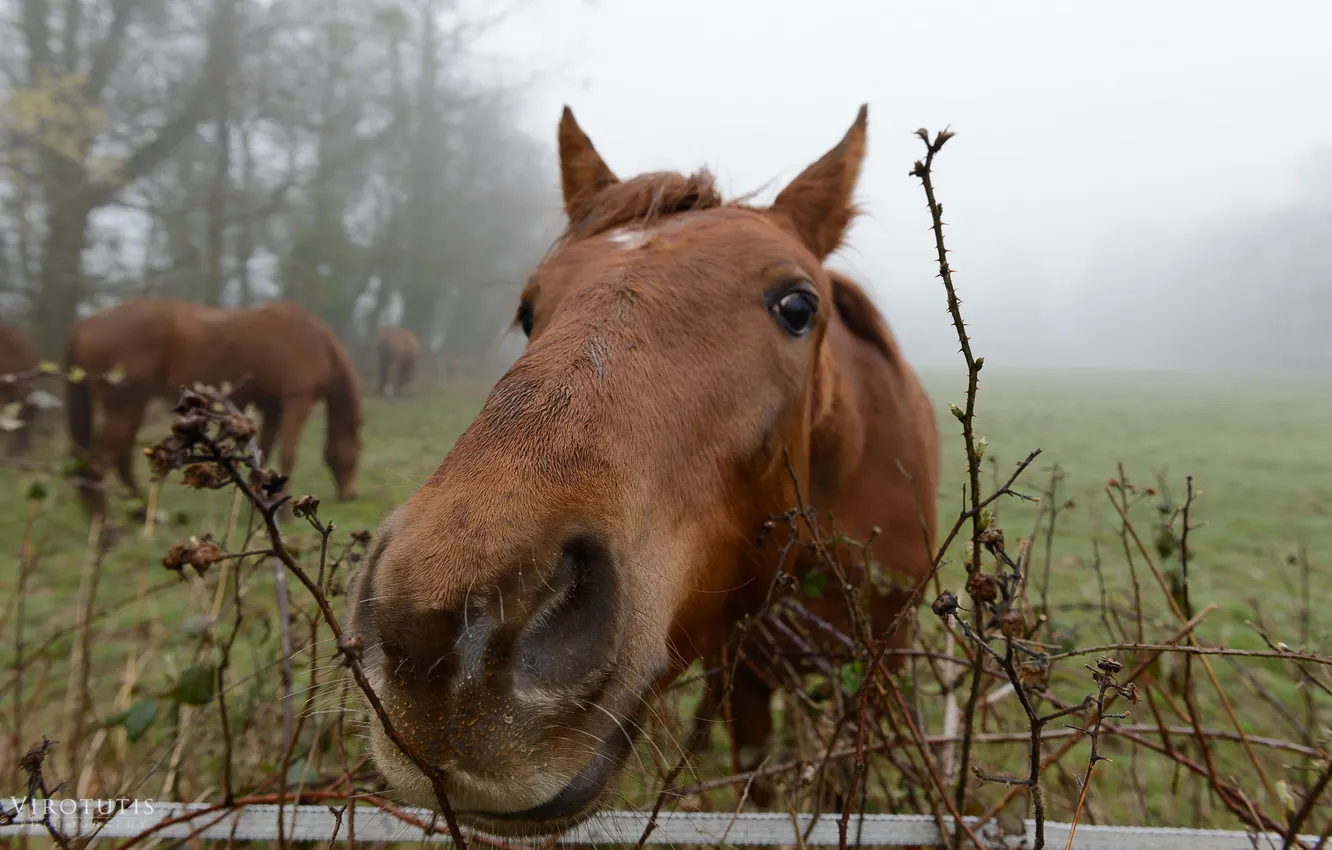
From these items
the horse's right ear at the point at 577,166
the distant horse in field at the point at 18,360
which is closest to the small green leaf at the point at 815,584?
the horse's right ear at the point at 577,166

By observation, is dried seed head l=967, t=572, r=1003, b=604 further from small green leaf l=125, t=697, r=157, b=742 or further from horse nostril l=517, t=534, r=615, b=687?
small green leaf l=125, t=697, r=157, b=742

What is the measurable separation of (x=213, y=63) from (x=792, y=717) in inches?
730

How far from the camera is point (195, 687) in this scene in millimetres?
1653

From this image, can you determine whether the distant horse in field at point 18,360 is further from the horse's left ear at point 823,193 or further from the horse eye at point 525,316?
the horse's left ear at point 823,193

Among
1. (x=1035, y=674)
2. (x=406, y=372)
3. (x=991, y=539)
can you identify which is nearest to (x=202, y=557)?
(x=991, y=539)

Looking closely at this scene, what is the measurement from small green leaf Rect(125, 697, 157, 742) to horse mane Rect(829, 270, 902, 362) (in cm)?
300

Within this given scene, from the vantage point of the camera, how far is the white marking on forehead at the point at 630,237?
63.9 inches

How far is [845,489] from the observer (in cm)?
238

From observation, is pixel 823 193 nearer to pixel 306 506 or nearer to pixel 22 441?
pixel 306 506

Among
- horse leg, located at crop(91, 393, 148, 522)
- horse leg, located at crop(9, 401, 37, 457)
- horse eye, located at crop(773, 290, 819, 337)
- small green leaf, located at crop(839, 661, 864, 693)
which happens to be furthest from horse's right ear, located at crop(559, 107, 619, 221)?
horse leg, located at crop(9, 401, 37, 457)

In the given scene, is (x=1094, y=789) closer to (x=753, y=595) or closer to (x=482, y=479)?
(x=753, y=595)

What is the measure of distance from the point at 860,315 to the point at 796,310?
1.42 metres

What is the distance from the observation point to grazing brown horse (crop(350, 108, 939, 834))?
807mm

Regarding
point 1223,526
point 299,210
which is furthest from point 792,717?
point 299,210
